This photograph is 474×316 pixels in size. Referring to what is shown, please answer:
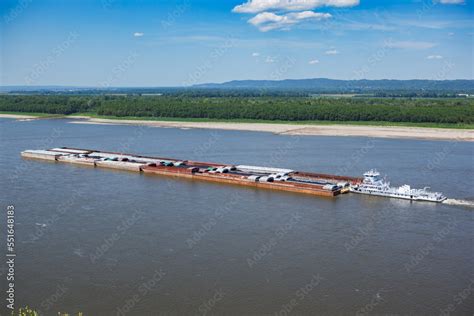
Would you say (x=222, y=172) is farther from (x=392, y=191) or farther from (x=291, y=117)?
(x=291, y=117)

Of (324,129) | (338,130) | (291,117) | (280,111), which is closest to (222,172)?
(338,130)

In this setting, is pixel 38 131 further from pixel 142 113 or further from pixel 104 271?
pixel 104 271

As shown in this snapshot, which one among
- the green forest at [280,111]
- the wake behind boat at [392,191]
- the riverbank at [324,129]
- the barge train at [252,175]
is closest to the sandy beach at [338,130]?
the riverbank at [324,129]

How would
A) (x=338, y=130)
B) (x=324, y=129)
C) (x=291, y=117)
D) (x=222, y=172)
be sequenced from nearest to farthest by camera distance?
(x=222, y=172)
(x=338, y=130)
(x=324, y=129)
(x=291, y=117)

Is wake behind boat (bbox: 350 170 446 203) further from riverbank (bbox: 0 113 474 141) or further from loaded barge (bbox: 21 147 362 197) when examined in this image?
riverbank (bbox: 0 113 474 141)

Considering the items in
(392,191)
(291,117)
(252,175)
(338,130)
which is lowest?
(392,191)

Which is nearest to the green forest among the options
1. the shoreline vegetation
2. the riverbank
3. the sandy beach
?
the shoreline vegetation
